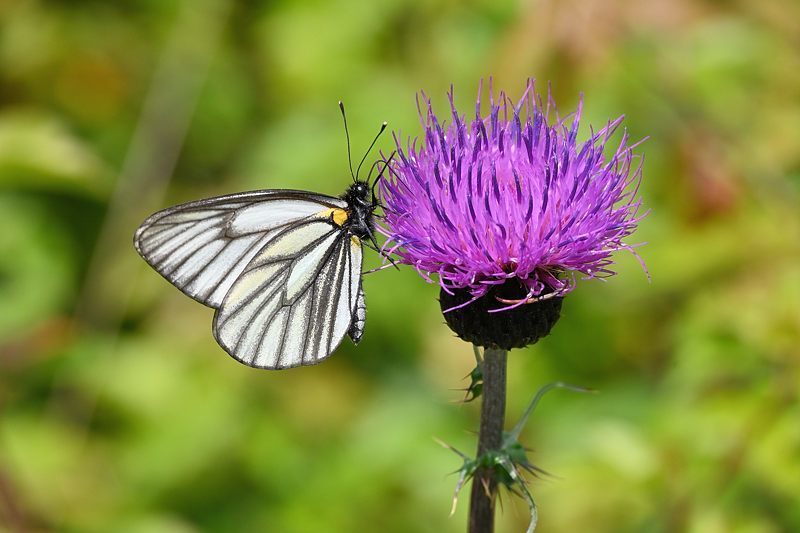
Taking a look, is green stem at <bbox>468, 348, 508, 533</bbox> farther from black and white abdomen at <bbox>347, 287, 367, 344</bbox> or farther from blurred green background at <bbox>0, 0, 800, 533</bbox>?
blurred green background at <bbox>0, 0, 800, 533</bbox>

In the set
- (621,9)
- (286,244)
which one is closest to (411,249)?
(286,244)

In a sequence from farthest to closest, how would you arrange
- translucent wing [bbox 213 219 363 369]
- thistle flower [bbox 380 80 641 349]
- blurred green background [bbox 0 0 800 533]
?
blurred green background [bbox 0 0 800 533], translucent wing [bbox 213 219 363 369], thistle flower [bbox 380 80 641 349]

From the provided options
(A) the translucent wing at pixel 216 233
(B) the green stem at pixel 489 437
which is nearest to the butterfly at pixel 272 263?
(A) the translucent wing at pixel 216 233

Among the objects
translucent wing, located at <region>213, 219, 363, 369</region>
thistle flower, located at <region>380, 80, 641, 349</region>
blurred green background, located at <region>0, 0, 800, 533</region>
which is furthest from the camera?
blurred green background, located at <region>0, 0, 800, 533</region>

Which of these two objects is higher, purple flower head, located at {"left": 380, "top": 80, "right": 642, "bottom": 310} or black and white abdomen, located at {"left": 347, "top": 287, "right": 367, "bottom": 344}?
purple flower head, located at {"left": 380, "top": 80, "right": 642, "bottom": 310}

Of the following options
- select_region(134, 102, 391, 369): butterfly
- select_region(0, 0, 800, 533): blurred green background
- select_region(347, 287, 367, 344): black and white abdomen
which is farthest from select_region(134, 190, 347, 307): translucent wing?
select_region(0, 0, 800, 533): blurred green background

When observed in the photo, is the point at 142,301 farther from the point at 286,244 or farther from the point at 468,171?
the point at 468,171

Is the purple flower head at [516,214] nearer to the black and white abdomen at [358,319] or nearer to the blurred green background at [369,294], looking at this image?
the black and white abdomen at [358,319]

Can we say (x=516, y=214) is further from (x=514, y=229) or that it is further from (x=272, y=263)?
(x=272, y=263)
